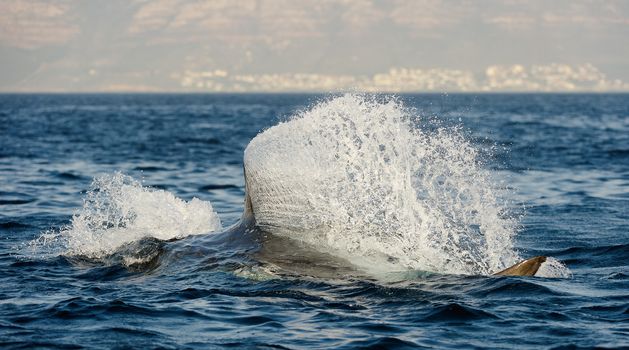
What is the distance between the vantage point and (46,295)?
11.7m

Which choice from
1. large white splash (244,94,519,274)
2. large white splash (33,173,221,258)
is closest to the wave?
large white splash (244,94,519,274)

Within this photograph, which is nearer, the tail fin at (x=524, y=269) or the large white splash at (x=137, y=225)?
the tail fin at (x=524, y=269)

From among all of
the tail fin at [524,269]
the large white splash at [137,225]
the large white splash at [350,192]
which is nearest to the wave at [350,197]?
the large white splash at [350,192]

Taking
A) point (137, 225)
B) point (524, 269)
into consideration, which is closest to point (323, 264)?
point (524, 269)

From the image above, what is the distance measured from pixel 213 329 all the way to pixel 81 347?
1.44m

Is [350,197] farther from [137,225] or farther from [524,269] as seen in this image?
[137,225]

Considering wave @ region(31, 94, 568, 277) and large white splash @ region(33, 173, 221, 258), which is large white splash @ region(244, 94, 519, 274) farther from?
large white splash @ region(33, 173, 221, 258)

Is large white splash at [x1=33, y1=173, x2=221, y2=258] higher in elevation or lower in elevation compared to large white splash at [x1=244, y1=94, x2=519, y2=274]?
lower

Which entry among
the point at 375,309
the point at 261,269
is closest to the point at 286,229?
the point at 261,269

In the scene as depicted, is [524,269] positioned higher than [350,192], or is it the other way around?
[350,192]

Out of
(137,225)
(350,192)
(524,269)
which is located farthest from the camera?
(137,225)

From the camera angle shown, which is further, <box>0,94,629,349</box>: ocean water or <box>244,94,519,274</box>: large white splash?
<box>244,94,519,274</box>: large white splash

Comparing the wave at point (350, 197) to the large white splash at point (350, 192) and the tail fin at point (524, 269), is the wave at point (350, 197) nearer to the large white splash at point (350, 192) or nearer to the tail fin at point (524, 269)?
the large white splash at point (350, 192)

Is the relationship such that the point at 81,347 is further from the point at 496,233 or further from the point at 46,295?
the point at 496,233
